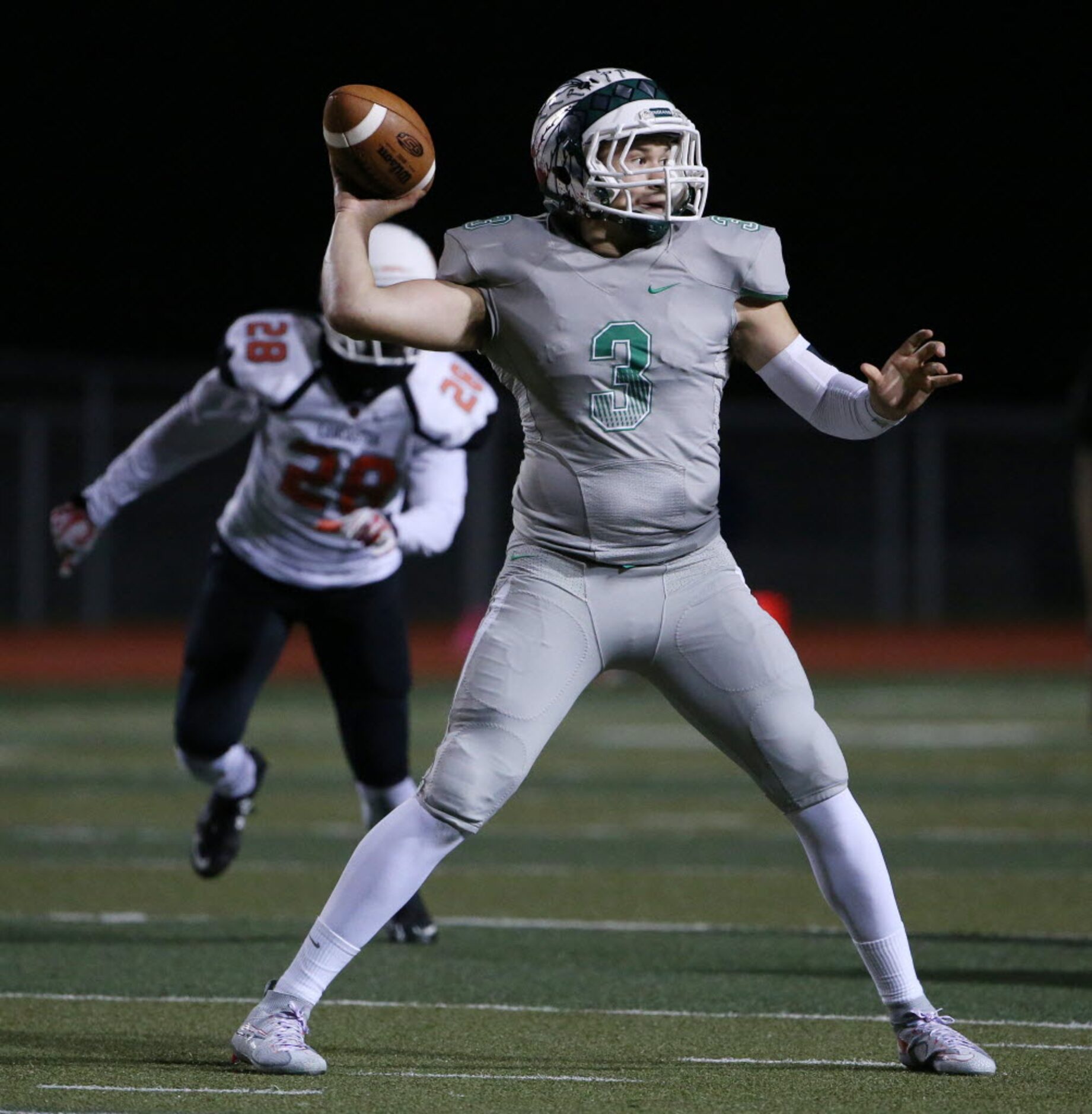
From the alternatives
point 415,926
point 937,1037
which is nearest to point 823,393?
point 937,1037

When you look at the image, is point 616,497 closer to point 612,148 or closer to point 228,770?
point 612,148

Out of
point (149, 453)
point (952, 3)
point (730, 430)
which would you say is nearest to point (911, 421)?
point (730, 430)

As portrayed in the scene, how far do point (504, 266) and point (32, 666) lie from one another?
15.5 m

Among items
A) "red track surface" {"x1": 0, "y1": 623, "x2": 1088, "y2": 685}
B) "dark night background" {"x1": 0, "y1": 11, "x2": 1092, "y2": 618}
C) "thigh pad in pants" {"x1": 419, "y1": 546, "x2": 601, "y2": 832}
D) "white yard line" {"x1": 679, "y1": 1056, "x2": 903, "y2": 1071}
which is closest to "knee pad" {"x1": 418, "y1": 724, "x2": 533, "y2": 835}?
"thigh pad in pants" {"x1": 419, "y1": 546, "x2": 601, "y2": 832}

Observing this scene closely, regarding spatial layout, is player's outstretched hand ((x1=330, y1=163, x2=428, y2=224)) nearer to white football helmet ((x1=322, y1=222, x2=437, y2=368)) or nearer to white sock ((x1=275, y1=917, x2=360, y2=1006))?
white sock ((x1=275, y1=917, x2=360, y2=1006))

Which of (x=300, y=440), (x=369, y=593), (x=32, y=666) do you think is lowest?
(x=32, y=666)

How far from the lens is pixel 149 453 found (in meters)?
6.43

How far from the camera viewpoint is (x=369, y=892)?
14.0ft

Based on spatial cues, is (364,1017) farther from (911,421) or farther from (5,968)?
(911,421)

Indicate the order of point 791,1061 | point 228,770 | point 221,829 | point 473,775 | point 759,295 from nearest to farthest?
1. point 473,775
2. point 759,295
3. point 791,1061
4. point 228,770
5. point 221,829

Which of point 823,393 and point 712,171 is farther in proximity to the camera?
point 712,171

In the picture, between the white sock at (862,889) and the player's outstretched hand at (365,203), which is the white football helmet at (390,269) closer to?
the player's outstretched hand at (365,203)

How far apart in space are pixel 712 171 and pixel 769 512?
3.85 m

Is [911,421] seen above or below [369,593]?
below
